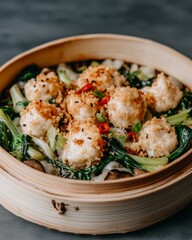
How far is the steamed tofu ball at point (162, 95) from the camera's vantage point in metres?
5.13

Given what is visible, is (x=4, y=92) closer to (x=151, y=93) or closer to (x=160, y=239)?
(x=151, y=93)

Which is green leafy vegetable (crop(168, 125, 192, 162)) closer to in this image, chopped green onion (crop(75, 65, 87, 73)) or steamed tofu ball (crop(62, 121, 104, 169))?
steamed tofu ball (crop(62, 121, 104, 169))

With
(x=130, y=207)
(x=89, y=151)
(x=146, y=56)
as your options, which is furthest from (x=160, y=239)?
(x=146, y=56)

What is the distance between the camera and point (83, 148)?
4.54m

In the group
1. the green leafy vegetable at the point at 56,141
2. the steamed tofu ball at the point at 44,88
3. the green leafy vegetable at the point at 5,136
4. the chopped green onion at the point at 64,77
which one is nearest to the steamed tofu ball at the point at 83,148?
the green leafy vegetable at the point at 56,141

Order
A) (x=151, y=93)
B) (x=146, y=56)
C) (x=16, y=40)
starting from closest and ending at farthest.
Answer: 1. (x=151, y=93)
2. (x=146, y=56)
3. (x=16, y=40)

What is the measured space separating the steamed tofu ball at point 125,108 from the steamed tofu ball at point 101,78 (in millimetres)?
308

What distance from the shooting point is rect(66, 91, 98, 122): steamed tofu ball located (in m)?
4.84

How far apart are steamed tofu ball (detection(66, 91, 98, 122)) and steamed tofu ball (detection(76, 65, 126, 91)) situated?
204mm

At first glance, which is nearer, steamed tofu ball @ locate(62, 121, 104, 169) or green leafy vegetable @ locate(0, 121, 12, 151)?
steamed tofu ball @ locate(62, 121, 104, 169)

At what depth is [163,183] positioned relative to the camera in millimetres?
4523

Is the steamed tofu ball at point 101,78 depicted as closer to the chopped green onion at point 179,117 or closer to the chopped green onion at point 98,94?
the chopped green onion at point 98,94

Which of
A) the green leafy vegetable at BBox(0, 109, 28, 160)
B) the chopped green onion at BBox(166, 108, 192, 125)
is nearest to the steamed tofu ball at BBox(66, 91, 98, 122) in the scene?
the green leafy vegetable at BBox(0, 109, 28, 160)

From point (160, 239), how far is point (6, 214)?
1.17m
